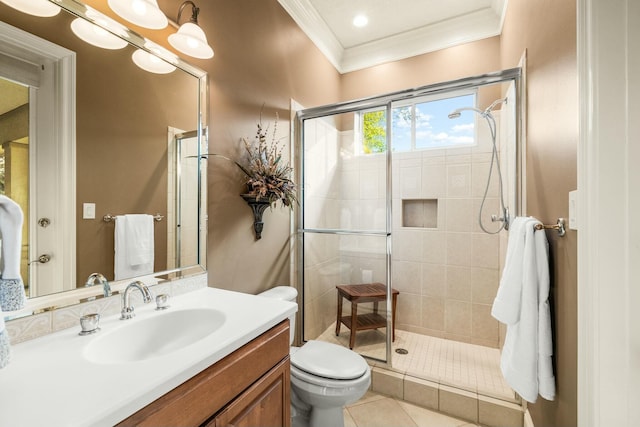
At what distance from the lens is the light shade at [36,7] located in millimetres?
834

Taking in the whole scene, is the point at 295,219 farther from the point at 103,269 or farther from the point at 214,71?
the point at 103,269

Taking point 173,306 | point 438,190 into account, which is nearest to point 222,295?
point 173,306

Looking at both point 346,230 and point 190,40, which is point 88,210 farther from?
point 346,230

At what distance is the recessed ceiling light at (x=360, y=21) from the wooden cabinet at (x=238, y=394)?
256cm

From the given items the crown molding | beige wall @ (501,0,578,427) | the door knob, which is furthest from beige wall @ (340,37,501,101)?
the door knob

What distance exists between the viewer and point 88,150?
101cm

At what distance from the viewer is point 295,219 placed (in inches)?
90.3

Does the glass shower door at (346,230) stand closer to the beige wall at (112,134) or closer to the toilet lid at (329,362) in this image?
the toilet lid at (329,362)

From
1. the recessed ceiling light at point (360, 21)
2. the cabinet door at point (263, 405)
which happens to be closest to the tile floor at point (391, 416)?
the cabinet door at point (263, 405)

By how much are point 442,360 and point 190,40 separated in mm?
2651

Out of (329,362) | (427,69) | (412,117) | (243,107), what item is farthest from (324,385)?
(427,69)

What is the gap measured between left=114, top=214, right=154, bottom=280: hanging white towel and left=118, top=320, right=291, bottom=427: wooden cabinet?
2.02 ft

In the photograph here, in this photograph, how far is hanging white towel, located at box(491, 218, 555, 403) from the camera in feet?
3.62

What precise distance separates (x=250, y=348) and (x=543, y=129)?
152 centimetres
